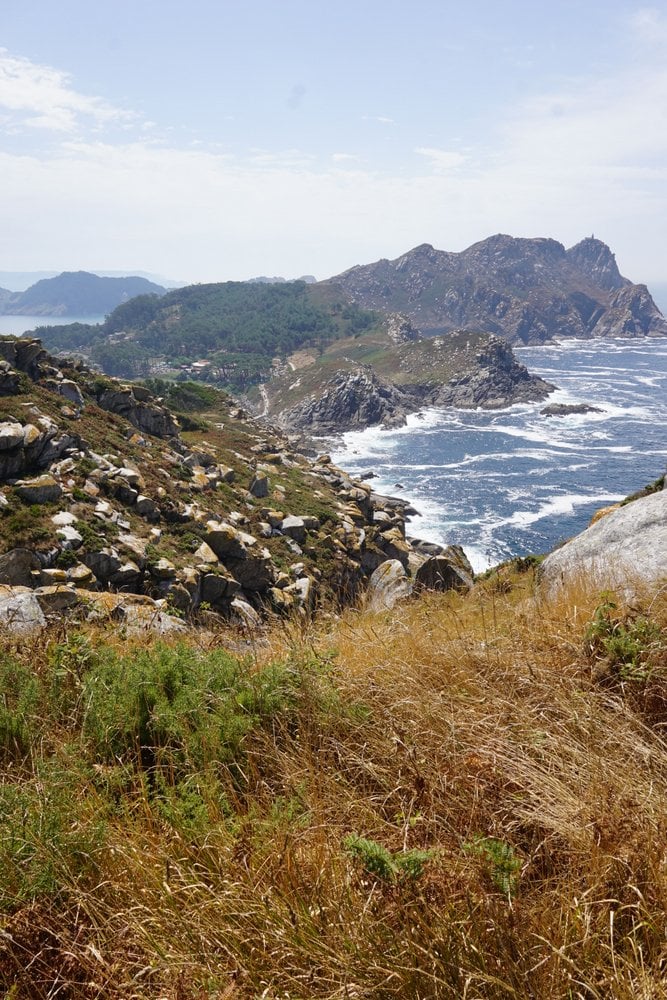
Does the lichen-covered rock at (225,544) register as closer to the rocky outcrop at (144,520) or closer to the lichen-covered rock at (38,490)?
the rocky outcrop at (144,520)

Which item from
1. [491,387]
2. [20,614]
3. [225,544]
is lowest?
[225,544]

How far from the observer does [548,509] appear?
3017 inches

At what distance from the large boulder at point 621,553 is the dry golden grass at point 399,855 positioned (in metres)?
1.95

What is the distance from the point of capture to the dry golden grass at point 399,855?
205cm

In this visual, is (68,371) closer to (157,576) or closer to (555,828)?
(157,576)

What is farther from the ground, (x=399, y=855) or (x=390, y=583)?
(x=399, y=855)

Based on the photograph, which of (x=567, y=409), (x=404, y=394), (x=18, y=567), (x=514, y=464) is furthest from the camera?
(x=404, y=394)

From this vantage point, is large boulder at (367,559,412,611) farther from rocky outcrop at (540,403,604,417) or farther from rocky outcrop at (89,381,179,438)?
rocky outcrop at (540,403,604,417)

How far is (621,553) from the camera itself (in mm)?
6840

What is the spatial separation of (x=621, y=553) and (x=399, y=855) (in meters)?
5.69

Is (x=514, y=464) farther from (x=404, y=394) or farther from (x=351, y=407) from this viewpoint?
(x=404, y=394)

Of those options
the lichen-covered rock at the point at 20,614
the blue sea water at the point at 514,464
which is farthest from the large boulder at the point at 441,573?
the blue sea water at the point at 514,464

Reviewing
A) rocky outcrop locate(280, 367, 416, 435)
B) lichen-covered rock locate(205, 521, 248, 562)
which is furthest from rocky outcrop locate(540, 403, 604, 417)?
lichen-covered rock locate(205, 521, 248, 562)

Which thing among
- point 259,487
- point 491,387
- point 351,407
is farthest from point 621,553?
point 491,387
